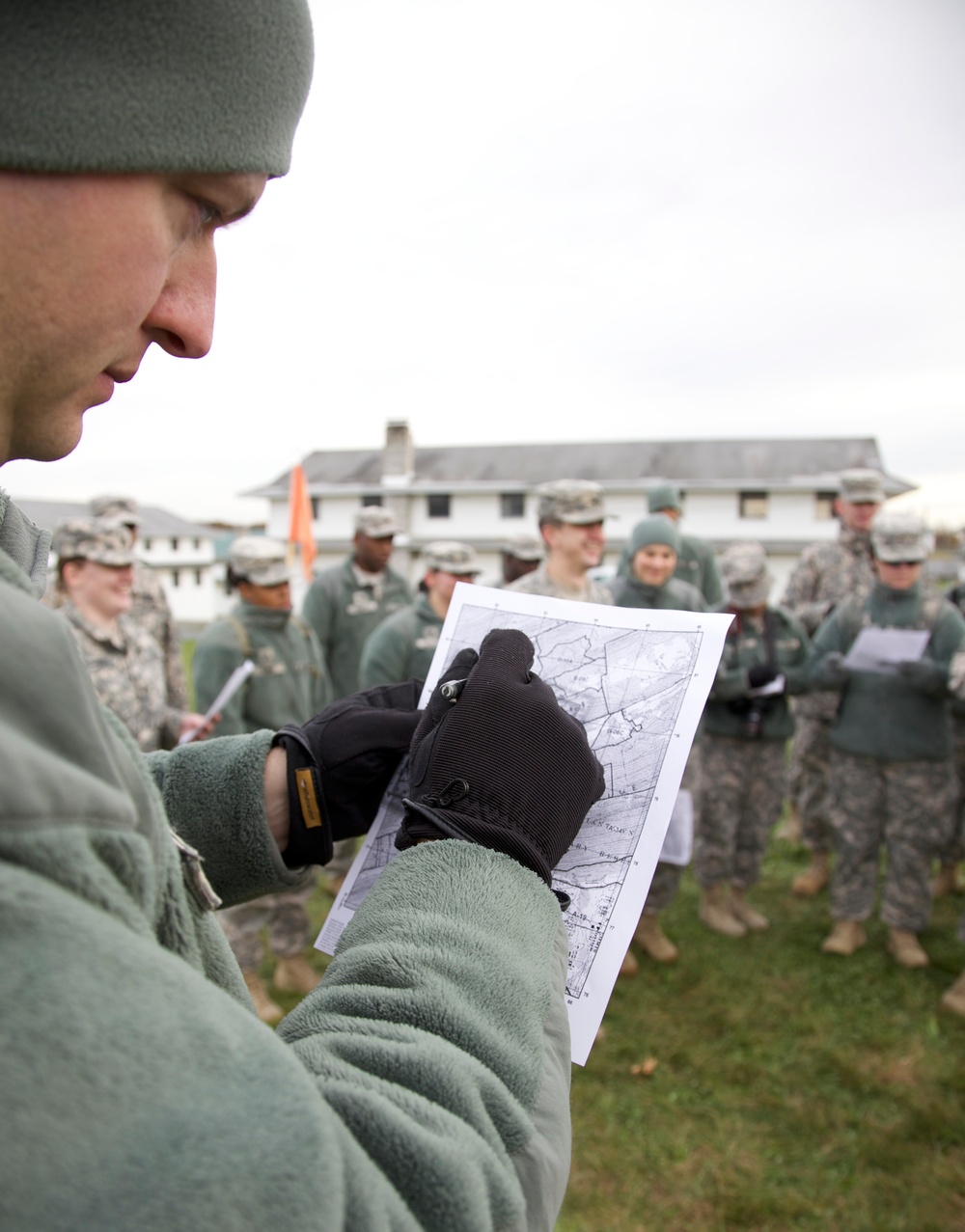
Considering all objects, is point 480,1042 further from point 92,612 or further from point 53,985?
point 92,612

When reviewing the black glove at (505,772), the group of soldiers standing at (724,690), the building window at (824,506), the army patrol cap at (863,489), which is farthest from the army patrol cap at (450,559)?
the building window at (824,506)

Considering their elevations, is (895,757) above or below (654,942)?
above

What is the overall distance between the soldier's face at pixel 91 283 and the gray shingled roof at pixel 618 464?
30699 mm

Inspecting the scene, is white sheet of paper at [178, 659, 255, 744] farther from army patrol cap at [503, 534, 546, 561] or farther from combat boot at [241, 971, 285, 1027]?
army patrol cap at [503, 534, 546, 561]

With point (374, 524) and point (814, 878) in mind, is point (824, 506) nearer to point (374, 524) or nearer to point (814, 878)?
point (814, 878)

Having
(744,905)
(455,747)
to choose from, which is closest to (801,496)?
(744,905)

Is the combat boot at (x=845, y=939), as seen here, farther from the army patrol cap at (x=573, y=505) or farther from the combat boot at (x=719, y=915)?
the army patrol cap at (x=573, y=505)

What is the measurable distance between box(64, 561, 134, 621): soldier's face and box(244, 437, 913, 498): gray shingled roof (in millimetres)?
27918

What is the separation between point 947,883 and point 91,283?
6.45 m

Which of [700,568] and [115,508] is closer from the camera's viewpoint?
[115,508]

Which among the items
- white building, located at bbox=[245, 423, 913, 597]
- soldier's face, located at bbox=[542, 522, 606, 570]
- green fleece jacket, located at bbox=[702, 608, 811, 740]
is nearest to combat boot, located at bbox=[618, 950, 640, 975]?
green fleece jacket, located at bbox=[702, 608, 811, 740]

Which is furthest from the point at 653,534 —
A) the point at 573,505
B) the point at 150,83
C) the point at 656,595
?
the point at 150,83

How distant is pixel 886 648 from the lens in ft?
15.6

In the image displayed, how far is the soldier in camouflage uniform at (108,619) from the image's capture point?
12.6ft
